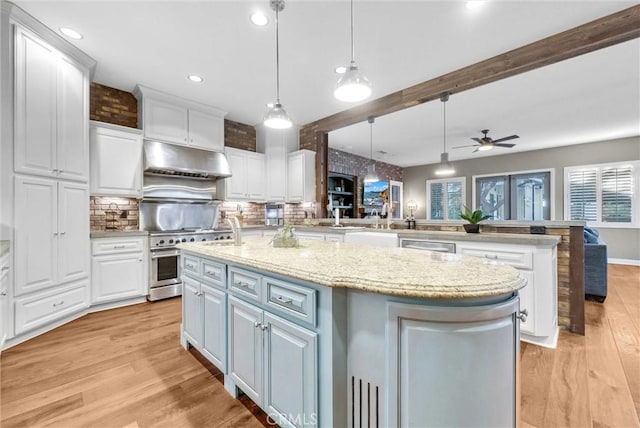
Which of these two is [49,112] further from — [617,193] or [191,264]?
[617,193]

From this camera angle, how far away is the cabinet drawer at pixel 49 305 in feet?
8.16

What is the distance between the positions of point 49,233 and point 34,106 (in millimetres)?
1175

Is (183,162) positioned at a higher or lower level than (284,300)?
higher

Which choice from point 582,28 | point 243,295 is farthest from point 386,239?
point 582,28

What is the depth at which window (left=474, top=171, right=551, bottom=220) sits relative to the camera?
7328 millimetres

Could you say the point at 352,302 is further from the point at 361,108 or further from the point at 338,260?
the point at 361,108

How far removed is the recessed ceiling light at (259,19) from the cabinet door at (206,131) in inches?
87.8

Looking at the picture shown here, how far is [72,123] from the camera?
296cm

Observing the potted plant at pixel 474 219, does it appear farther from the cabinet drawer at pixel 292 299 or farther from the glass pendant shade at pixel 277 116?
the cabinet drawer at pixel 292 299

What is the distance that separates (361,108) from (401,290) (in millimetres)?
3979

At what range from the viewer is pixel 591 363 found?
7.16ft

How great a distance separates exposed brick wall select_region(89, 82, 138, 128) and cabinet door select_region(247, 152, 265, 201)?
1.80m

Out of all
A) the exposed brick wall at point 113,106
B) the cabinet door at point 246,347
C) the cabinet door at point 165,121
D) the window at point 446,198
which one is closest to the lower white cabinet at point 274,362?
the cabinet door at point 246,347

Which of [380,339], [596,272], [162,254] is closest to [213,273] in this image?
[380,339]
